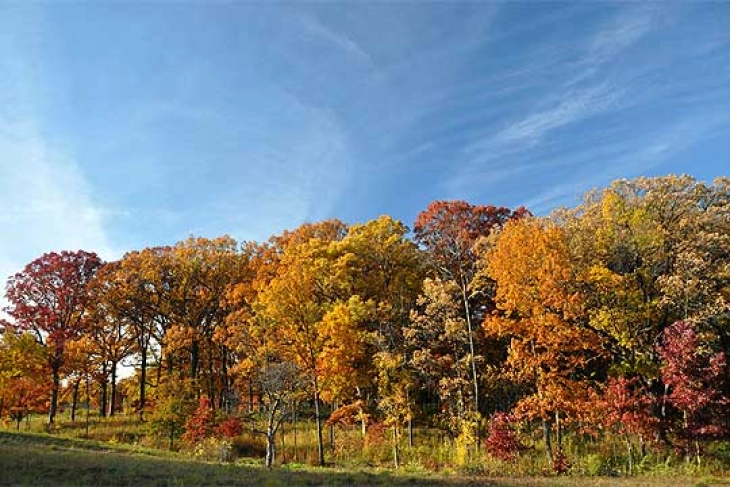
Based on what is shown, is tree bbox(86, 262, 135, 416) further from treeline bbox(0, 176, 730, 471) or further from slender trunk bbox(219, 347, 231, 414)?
slender trunk bbox(219, 347, 231, 414)

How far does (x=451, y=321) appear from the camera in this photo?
32656mm

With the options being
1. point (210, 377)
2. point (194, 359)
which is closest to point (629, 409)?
point (194, 359)

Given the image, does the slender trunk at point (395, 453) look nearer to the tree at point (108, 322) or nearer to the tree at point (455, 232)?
the tree at point (455, 232)

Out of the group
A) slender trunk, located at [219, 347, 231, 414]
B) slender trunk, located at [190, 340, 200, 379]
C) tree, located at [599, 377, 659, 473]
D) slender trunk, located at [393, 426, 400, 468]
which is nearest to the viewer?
tree, located at [599, 377, 659, 473]

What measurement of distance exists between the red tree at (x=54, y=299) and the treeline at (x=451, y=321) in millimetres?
141

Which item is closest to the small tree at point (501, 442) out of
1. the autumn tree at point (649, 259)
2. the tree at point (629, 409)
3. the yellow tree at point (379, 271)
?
the tree at point (629, 409)

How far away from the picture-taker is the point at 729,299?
98.3ft

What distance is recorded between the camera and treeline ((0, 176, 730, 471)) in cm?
2828

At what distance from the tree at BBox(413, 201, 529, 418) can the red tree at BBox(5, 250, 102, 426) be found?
30.5m

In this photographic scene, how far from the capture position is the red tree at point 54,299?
45688mm

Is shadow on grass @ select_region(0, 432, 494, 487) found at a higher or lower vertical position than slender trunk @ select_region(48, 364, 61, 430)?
lower

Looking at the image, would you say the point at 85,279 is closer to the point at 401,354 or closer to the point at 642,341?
the point at 401,354

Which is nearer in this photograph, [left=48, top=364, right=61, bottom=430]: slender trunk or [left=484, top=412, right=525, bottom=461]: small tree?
[left=484, top=412, right=525, bottom=461]: small tree

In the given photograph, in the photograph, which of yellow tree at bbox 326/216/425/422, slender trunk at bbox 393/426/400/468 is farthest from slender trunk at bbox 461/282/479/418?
slender trunk at bbox 393/426/400/468
